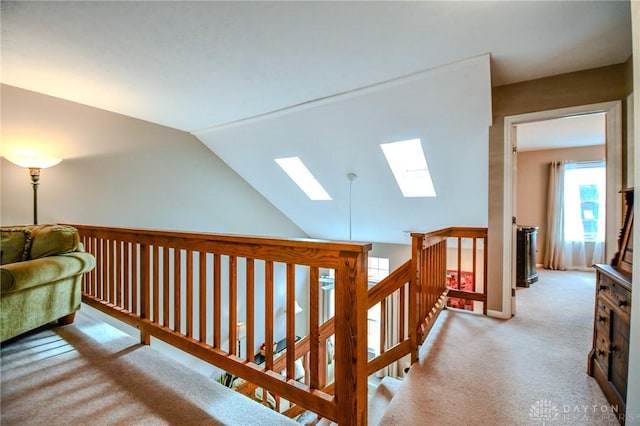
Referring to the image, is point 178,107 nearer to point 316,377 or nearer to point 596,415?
point 316,377

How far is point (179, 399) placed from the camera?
5.13ft

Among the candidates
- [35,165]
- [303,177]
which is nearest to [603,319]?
[303,177]

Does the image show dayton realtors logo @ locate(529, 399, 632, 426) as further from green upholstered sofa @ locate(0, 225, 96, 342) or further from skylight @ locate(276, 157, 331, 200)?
skylight @ locate(276, 157, 331, 200)

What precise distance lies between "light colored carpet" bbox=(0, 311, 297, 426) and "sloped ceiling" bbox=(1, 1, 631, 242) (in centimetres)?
223

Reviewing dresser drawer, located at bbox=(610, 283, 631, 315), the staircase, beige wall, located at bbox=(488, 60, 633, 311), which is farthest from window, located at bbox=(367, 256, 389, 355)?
dresser drawer, located at bbox=(610, 283, 631, 315)

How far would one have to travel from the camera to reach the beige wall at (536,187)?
5238mm

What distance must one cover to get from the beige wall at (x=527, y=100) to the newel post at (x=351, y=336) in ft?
7.52

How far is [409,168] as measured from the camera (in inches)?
167

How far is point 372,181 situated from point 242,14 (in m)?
2.90

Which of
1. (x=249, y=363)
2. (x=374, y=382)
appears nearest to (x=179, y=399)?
(x=249, y=363)

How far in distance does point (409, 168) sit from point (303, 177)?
1.82 meters

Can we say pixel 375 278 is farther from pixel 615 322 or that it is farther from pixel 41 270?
pixel 41 270

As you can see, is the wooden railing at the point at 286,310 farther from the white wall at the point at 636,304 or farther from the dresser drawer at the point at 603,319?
the dresser drawer at the point at 603,319

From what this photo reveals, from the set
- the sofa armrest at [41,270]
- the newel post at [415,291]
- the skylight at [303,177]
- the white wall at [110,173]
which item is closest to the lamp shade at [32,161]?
the white wall at [110,173]
